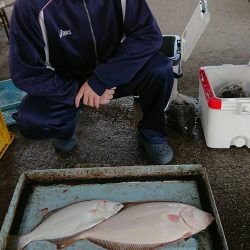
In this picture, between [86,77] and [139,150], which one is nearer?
[86,77]

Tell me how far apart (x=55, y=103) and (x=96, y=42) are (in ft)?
1.16

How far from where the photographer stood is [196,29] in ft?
6.71

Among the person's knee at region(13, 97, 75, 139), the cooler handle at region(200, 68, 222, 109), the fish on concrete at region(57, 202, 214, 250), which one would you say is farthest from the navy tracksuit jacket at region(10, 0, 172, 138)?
the fish on concrete at region(57, 202, 214, 250)

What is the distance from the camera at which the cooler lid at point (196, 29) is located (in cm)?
199

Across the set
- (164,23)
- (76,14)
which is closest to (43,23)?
(76,14)

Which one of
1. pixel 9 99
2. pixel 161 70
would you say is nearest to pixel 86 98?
pixel 161 70

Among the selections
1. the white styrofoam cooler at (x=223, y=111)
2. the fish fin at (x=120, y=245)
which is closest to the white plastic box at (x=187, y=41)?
the white styrofoam cooler at (x=223, y=111)

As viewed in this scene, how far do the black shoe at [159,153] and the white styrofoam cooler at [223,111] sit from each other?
24cm

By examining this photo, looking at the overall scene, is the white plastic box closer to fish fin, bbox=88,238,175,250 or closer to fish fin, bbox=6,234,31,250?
fish fin, bbox=88,238,175,250

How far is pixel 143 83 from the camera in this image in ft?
5.88

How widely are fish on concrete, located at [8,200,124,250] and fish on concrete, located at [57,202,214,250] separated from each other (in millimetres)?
30

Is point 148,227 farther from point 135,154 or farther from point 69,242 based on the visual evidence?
point 135,154

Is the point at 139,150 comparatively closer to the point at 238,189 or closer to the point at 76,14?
the point at 238,189

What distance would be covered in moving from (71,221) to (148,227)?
28 cm
